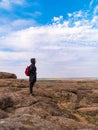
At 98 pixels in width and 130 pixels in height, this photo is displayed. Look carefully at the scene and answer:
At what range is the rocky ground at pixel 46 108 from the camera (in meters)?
12.6

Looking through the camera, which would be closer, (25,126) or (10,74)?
(25,126)

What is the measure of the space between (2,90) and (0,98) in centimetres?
695

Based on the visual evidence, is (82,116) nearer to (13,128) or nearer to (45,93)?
(45,93)

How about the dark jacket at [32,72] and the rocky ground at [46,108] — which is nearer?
the rocky ground at [46,108]

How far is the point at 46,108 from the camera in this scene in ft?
94.8

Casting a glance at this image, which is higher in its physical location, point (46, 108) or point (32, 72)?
point (32, 72)

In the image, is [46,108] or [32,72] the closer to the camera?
[46,108]

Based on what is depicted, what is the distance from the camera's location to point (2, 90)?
121ft

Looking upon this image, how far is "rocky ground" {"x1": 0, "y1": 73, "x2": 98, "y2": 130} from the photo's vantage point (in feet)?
41.2

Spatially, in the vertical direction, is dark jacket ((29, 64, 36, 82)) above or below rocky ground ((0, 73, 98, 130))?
above

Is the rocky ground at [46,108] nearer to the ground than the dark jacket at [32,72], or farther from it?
nearer to the ground

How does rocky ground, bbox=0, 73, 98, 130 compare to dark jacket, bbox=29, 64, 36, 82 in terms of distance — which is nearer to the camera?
rocky ground, bbox=0, 73, 98, 130

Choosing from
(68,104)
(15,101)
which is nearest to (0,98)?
(15,101)

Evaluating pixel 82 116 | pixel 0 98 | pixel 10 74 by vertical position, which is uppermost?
pixel 10 74
